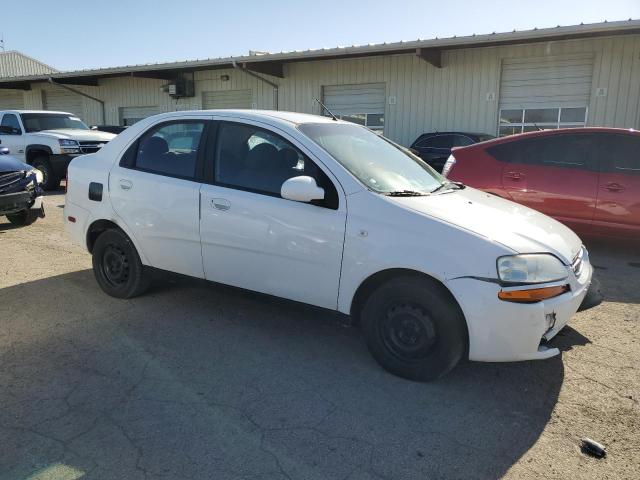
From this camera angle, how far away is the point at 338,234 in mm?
3314

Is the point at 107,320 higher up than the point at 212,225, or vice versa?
the point at 212,225

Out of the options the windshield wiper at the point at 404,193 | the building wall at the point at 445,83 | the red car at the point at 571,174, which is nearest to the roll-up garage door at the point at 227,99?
the building wall at the point at 445,83

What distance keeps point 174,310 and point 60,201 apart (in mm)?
7532

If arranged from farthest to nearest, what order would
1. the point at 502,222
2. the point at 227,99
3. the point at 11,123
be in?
the point at 227,99 → the point at 11,123 → the point at 502,222

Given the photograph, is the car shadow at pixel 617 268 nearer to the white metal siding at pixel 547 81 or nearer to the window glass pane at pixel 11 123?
the white metal siding at pixel 547 81

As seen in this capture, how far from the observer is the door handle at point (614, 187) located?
6.03 metres

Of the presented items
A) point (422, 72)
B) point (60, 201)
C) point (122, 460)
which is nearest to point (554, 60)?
point (422, 72)

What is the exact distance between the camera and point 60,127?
12.8 m

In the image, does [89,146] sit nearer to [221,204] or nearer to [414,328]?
[221,204]

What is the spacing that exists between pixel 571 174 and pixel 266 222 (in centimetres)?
444

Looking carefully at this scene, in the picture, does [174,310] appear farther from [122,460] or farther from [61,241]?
[61,241]

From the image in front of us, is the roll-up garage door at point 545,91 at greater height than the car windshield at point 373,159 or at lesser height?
greater

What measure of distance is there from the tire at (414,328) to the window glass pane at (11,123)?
12.0 meters

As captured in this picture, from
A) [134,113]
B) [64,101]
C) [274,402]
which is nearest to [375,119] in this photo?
[134,113]
